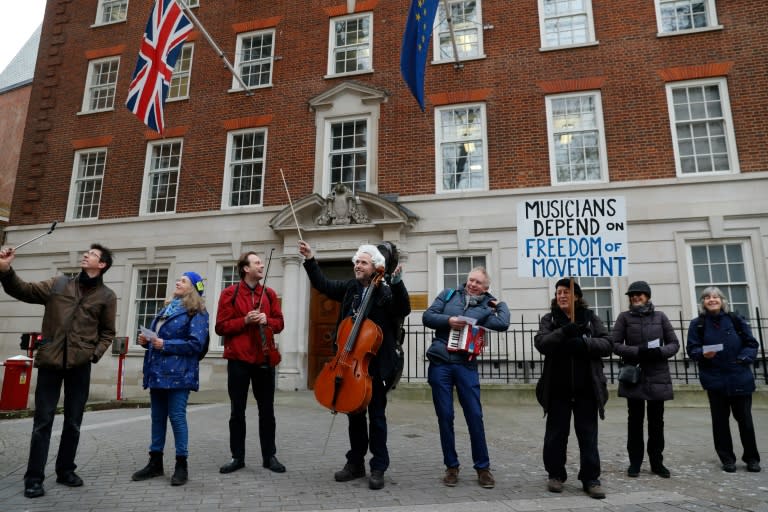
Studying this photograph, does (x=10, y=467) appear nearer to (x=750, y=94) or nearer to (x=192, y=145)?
(x=192, y=145)

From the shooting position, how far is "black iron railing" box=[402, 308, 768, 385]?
10.4m

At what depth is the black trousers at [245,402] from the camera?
4.71 metres

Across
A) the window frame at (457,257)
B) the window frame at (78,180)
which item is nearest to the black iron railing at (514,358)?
the window frame at (457,257)

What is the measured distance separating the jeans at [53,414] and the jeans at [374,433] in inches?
90.8

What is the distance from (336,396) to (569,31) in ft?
39.2

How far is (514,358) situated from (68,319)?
28.9 ft

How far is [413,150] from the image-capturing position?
42.0ft

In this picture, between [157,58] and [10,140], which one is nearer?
[157,58]

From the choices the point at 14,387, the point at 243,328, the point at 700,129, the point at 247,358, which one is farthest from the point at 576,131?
the point at 14,387

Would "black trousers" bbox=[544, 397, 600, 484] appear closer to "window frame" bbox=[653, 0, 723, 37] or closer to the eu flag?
the eu flag

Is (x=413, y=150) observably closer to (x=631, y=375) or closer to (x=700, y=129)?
(x=700, y=129)

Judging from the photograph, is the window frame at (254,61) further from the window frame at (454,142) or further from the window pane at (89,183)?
the window frame at (454,142)

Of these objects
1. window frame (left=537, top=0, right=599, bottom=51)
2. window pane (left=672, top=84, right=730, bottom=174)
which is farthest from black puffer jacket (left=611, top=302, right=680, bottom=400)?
window frame (left=537, top=0, right=599, bottom=51)

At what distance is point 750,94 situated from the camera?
11.2m
